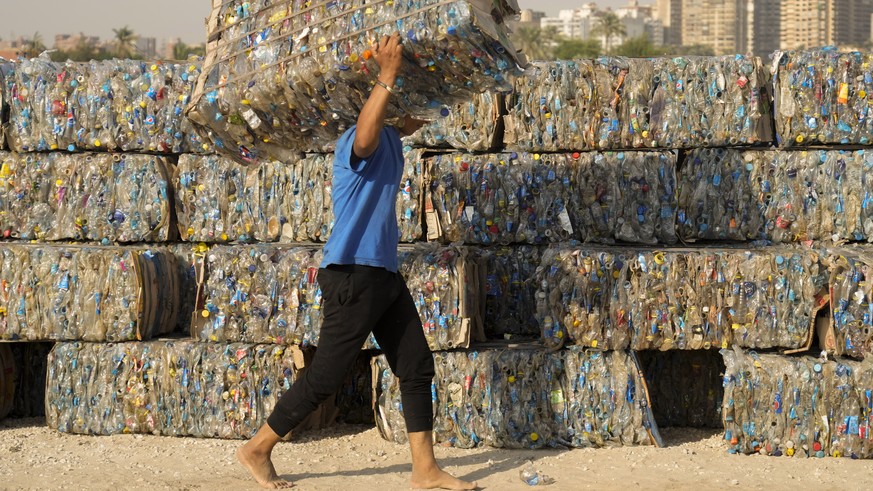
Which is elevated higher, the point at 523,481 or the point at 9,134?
the point at 9,134

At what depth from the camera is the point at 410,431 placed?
18.4ft

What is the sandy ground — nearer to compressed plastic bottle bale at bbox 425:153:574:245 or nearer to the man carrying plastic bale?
the man carrying plastic bale

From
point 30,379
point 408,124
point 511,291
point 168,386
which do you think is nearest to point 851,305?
point 511,291

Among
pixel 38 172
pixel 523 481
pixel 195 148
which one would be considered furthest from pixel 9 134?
pixel 523 481

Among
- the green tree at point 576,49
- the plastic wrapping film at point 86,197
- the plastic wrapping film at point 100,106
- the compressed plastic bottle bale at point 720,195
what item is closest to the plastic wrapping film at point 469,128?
the compressed plastic bottle bale at point 720,195

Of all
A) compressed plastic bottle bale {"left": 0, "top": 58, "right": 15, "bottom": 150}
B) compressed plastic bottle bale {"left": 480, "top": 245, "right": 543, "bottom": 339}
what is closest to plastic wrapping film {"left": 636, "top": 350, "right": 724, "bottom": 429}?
compressed plastic bottle bale {"left": 480, "top": 245, "right": 543, "bottom": 339}

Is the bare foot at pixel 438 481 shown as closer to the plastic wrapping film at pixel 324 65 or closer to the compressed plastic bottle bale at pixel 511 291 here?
the compressed plastic bottle bale at pixel 511 291

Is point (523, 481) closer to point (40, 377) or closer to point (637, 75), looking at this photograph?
point (637, 75)

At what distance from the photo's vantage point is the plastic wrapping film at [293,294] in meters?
6.43

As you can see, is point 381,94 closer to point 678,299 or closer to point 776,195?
point 678,299

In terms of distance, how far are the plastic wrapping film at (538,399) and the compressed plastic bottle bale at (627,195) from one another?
0.77 metres

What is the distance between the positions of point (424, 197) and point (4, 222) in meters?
2.63

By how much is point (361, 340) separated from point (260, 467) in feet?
2.71

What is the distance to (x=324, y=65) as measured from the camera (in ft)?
17.9
